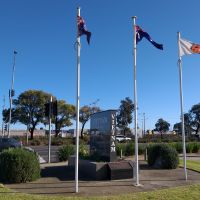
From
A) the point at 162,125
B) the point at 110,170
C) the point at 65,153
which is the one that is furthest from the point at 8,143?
the point at 162,125

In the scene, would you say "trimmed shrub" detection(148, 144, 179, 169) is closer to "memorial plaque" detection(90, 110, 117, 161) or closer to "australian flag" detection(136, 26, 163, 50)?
"memorial plaque" detection(90, 110, 117, 161)

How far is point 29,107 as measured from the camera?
72750 millimetres

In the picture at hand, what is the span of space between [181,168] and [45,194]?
9.06 meters

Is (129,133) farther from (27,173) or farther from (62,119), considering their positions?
(27,173)

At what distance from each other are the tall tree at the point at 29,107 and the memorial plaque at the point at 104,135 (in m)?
56.1

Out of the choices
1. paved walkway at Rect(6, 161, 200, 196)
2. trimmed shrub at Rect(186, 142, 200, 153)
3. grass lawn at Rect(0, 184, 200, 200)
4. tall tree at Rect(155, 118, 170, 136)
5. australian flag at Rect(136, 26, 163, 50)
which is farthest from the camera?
tall tree at Rect(155, 118, 170, 136)

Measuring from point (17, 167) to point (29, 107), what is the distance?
61034 mm

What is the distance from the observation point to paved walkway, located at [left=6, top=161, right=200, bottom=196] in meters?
11.2

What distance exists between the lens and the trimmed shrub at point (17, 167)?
12.7m

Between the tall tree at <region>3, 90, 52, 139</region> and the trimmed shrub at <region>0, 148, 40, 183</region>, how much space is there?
5936cm

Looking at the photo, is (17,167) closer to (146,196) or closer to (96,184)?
(96,184)

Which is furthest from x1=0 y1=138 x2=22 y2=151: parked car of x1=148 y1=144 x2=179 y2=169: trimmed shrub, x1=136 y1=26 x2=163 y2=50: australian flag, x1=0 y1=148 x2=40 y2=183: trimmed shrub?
x1=136 y1=26 x2=163 y2=50: australian flag

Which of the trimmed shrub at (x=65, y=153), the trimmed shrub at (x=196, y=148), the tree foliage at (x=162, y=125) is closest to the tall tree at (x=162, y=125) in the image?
the tree foliage at (x=162, y=125)

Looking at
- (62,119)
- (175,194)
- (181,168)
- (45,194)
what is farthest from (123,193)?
(62,119)
